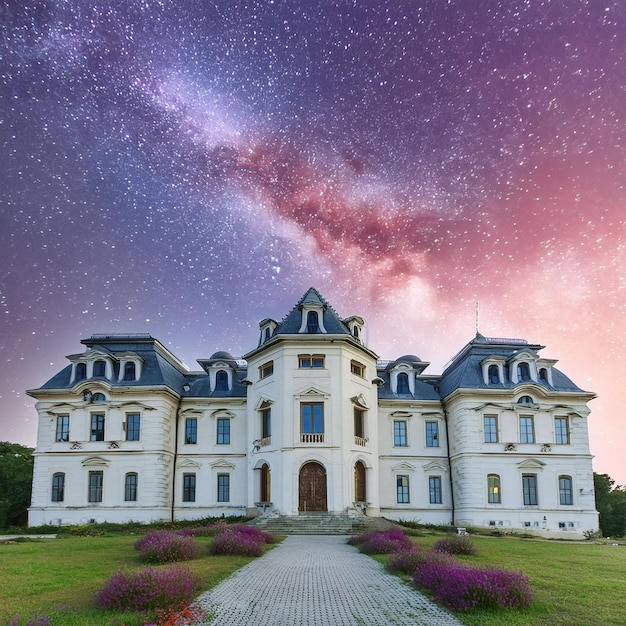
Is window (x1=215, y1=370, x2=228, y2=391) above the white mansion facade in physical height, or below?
above

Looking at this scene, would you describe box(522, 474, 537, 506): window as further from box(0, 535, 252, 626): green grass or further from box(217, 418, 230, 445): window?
box(0, 535, 252, 626): green grass

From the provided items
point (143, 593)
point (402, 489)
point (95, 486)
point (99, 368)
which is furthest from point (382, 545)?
point (99, 368)

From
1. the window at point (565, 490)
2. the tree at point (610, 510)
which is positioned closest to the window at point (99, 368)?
the window at point (565, 490)

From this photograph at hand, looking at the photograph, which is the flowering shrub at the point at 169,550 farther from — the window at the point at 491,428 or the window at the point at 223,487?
the window at the point at 491,428

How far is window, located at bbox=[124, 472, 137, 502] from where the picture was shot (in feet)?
128

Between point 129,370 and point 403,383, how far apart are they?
62.9ft

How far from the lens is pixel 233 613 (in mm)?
11445

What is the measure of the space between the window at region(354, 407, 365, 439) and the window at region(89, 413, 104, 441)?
16.3 meters

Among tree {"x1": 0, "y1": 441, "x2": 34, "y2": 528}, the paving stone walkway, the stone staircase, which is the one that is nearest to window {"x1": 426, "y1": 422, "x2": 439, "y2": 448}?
the stone staircase

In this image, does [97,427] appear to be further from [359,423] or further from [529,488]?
[529,488]

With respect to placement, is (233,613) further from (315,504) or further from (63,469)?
(63,469)

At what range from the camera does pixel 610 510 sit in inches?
1854

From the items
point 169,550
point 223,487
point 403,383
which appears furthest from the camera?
point 403,383

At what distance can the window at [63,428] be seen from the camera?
40281 mm
